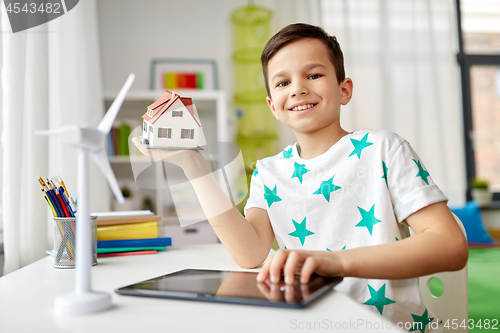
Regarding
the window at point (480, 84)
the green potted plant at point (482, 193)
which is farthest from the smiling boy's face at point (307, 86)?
the window at point (480, 84)

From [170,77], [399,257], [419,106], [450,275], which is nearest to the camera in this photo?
[399,257]

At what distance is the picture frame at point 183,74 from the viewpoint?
2.69 meters

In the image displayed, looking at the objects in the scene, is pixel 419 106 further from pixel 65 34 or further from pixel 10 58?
pixel 10 58

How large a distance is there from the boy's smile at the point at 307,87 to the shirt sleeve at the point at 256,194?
146 mm

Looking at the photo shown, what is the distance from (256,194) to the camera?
2.90ft

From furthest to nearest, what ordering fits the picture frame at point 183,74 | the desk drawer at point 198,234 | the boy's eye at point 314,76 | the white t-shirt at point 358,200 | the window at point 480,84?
the window at point 480,84, the picture frame at point 183,74, the desk drawer at point 198,234, the boy's eye at point 314,76, the white t-shirt at point 358,200

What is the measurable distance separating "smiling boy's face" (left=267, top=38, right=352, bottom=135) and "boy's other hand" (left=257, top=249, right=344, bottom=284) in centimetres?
35

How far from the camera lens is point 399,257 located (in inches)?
22.5

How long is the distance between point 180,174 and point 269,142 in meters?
2.22

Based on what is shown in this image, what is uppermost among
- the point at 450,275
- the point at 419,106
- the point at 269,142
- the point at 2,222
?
the point at 419,106

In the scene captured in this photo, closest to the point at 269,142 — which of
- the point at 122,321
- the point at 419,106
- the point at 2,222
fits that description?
the point at 419,106

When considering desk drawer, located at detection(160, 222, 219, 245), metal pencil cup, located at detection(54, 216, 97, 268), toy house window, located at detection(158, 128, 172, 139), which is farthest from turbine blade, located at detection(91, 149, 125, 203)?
desk drawer, located at detection(160, 222, 219, 245)

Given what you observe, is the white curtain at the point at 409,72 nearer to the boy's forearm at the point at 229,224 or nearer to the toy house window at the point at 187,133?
the boy's forearm at the point at 229,224

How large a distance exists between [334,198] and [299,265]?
11.3 inches
